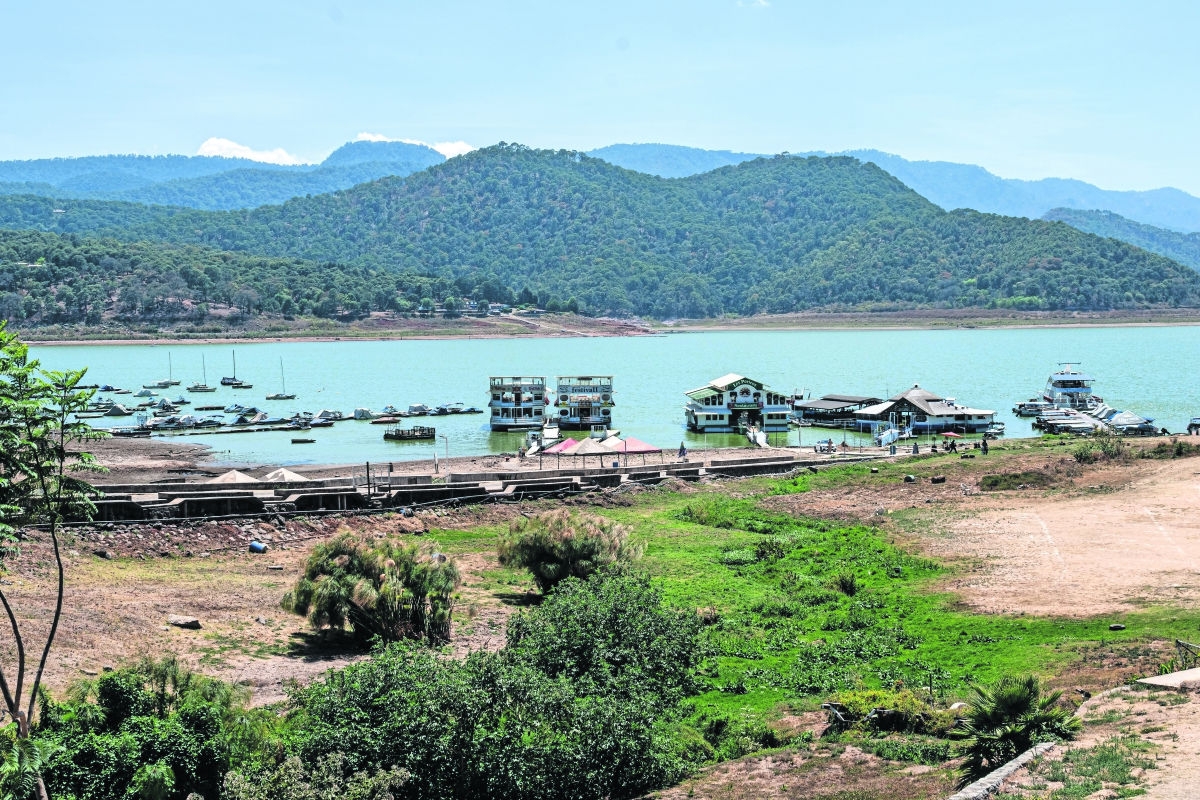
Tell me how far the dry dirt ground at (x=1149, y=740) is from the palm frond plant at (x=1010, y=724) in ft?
0.97

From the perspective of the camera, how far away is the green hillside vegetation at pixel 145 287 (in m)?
161

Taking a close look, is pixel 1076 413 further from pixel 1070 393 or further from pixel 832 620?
pixel 832 620

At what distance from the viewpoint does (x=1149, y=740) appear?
13.4 metres

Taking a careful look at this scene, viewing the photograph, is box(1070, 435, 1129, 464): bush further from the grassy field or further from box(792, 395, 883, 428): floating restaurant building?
box(792, 395, 883, 428): floating restaurant building

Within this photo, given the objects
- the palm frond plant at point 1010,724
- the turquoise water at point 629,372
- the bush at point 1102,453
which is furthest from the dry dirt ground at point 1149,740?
the turquoise water at point 629,372

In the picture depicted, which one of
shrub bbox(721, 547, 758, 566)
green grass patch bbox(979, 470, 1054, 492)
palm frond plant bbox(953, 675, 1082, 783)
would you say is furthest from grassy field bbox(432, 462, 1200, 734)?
green grass patch bbox(979, 470, 1054, 492)

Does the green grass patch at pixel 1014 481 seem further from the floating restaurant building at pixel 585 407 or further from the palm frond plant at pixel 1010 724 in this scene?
the floating restaurant building at pixel 585 407

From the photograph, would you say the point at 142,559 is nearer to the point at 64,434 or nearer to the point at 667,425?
the point at 64,434

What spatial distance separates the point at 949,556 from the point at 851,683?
11.1 metres

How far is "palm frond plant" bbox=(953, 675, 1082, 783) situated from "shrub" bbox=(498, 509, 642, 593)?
1239cm

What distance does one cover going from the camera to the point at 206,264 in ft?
620

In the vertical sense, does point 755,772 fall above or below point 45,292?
below

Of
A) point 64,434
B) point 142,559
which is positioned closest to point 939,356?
point 142,559

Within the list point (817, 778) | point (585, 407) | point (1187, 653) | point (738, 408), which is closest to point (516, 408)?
point (585, 407)
